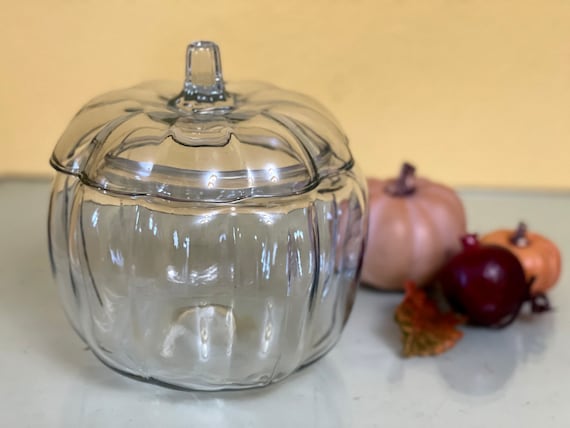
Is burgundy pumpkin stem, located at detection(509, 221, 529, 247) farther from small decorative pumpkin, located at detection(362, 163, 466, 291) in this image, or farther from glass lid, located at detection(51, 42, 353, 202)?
glass lid, located at detection(51, 42, 353, 202)

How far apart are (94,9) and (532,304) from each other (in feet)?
2.21

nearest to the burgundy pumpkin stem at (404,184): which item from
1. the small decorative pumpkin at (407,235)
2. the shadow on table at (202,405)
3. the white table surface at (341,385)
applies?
the small decorative pumpkin at (407,235)

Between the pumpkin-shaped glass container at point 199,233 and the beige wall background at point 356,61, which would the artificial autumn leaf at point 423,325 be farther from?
the beige wall background at point 356,61

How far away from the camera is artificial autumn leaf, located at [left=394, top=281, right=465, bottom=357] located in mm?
618

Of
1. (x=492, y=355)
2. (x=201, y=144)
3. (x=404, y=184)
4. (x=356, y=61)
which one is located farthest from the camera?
(x=356, y=61)

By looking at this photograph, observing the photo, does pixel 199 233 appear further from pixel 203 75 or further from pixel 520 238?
pixel 520 238

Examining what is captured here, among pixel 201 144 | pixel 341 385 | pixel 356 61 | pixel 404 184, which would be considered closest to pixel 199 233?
pixel 201 144

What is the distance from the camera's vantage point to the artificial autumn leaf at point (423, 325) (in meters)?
0.62

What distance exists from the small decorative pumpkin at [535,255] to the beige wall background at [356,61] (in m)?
0.31

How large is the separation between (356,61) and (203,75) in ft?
1.37

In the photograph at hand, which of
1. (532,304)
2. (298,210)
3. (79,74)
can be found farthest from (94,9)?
(532,304)

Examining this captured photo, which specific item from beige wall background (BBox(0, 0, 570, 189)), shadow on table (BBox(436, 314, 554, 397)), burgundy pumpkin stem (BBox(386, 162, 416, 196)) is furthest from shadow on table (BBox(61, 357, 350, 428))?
beige wall background (BBox(0, 0, 570, 189))

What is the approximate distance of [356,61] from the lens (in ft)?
3.11

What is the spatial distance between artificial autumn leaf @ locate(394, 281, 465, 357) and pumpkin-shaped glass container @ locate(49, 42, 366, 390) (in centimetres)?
8
